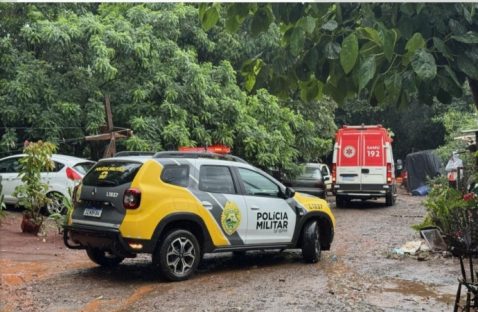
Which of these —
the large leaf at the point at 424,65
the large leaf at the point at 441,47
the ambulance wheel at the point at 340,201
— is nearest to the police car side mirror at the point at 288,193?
the large leaf at the point at 441,47

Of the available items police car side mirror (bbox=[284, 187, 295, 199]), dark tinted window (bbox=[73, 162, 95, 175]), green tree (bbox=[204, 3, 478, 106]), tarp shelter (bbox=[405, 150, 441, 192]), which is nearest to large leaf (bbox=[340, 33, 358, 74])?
green tree (bbox=[204, 3, 478, 106])

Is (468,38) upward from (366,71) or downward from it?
upward

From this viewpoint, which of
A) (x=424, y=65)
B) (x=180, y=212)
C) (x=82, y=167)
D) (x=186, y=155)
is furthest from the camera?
(x=82, y=167)

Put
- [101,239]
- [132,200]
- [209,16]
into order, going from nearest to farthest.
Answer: [209,16], [132,200], [101,239]

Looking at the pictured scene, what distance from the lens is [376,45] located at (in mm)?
2369

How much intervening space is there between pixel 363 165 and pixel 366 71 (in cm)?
1686

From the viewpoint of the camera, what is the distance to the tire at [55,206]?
1240 centimetres

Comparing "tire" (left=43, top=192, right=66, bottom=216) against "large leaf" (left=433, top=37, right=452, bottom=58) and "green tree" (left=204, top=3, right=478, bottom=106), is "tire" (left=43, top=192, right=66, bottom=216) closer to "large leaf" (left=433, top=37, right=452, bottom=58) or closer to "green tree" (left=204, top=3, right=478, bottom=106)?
"green tree" (left=204, top=3, right=478, bottom=106)

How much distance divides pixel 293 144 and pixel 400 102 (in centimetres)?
1535

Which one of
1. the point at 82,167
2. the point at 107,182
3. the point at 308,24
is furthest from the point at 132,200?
the point at 82,167

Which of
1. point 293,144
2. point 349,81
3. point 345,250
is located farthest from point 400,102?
point 293,144

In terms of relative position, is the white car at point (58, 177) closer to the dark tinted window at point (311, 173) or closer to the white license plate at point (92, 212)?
the white license plate at point (92, 212)

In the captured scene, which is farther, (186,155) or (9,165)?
(9,165)

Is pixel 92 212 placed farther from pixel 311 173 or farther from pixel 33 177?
pixel 311 173
